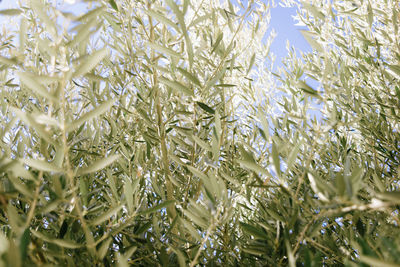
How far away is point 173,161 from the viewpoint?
2248 mm

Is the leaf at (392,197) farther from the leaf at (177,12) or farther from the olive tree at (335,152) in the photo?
the leaf at (177,12)

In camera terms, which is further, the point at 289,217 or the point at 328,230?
the point at 328,230

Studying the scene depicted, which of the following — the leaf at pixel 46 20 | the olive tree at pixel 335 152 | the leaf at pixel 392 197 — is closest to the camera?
the leaf at pixel 392 197

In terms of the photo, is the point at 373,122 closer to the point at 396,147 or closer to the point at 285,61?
the point at 396,147

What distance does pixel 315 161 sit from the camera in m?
2.55

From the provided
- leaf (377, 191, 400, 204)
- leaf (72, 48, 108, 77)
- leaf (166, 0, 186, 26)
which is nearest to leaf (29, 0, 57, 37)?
leaf (72, 48, 108, 77)

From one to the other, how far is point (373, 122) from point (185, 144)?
1469 mm

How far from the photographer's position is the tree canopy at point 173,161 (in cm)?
98

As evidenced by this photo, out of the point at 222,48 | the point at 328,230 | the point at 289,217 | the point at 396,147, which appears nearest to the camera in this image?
the point at 289,217

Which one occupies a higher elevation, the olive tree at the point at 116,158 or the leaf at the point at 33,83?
the leaf at the point at 33,83

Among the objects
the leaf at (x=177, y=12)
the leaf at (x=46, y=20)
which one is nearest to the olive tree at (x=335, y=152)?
the leaf at (x=177, y=12)

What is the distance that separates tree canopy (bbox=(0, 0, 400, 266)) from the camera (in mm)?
978

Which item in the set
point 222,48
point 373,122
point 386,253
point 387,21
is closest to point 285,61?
point 387,21

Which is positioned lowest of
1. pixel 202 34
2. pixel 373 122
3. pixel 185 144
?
pixel 185 144
